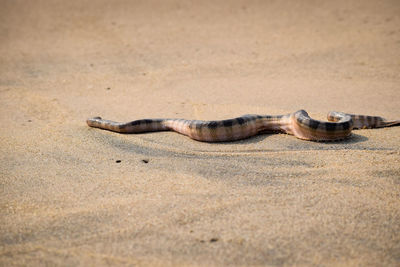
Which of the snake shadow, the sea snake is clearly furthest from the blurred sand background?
the sea snake

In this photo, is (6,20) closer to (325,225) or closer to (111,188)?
(111,188)

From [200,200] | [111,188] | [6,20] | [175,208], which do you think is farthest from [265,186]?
[6,20]

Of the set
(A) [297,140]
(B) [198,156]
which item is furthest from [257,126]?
(B) [198,156]

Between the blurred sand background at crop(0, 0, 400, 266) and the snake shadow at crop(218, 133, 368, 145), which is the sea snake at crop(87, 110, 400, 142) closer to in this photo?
the snake shadow at crop(218, 133, 368, 145)

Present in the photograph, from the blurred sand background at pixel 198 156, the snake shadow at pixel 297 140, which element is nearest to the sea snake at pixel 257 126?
the snake shadow at pixel 297 140

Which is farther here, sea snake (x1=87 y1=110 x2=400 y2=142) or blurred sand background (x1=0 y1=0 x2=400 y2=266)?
sea snake (x1=87 y1=110 x2=400 y2=142)

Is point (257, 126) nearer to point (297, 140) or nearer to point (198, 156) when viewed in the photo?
point (297, 140)

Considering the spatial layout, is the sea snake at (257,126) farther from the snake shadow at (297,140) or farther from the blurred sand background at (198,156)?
the blurred sand background at (198,156)
